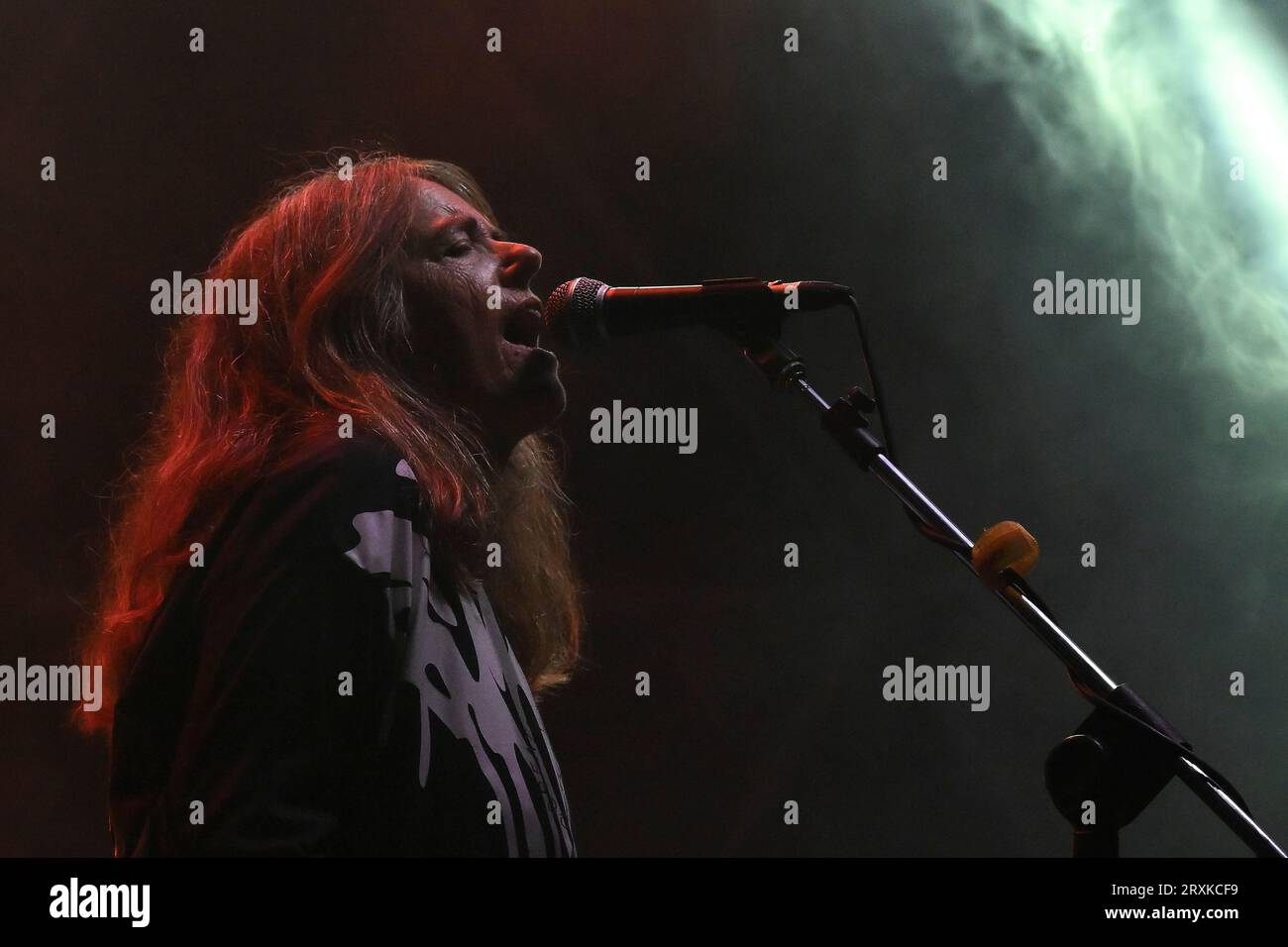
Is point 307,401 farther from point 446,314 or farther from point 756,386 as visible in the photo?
point 756,386

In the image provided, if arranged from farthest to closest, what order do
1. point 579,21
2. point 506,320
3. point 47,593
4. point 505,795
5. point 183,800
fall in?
1. point 579,21
2. point 47,593
3. point 506,320
4. point 505,795
5. point 183,800

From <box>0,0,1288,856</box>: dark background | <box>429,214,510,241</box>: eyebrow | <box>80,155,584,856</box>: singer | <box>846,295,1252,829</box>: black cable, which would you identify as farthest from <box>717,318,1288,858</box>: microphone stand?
<box>0,0,1288,856</box>: dark background

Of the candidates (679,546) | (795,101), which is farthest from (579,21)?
(679,546)

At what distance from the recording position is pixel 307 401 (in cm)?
142

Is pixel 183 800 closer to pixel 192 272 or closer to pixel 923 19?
pixel 192 272

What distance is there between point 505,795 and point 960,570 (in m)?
1.30

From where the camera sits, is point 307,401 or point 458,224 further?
point 458,224

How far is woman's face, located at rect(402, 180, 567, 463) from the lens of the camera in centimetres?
154

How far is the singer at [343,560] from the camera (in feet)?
3.60

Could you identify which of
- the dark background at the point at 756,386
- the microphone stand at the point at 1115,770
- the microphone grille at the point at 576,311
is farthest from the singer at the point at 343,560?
the microphone stand at the point at 1115,770

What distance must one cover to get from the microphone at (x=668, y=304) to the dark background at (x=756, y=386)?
26.0 inches

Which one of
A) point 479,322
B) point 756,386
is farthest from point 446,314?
point 756,386

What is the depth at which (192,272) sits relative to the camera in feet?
6.57

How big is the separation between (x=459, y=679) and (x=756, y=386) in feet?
3.75
